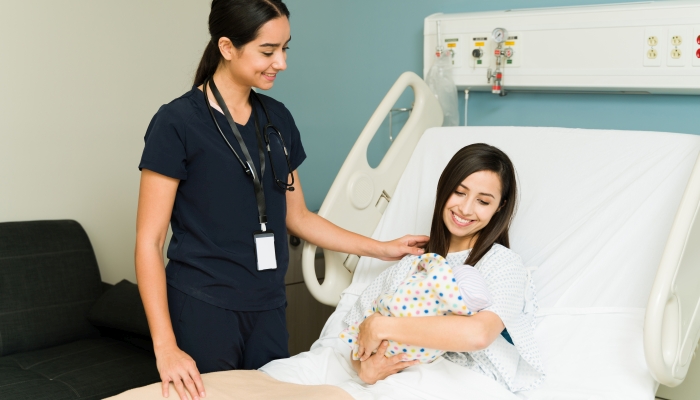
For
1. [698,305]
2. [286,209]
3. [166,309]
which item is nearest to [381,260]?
[286,209]

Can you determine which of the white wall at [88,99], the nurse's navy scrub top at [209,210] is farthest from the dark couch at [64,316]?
the nurse's navy scrub top at [209,210]

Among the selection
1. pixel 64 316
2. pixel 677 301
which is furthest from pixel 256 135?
pixel 64 316

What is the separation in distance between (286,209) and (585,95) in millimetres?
1261

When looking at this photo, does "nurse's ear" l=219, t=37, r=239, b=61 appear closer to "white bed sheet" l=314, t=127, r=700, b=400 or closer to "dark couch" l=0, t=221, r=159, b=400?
"white bed sheet" l=314, t=127, r=700, b=400

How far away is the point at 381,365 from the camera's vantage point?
65.5 inches

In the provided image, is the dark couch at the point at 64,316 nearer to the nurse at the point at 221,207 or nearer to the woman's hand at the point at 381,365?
the nurse at the point at 221,207

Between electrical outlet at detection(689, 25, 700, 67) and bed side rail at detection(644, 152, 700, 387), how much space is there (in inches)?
29.1

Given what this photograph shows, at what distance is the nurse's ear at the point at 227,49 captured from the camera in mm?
1715

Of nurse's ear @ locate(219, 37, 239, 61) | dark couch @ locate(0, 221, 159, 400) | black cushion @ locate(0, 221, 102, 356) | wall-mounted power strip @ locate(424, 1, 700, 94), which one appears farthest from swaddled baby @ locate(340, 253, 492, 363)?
black cushion @ locate(0, 221, 102, 356)

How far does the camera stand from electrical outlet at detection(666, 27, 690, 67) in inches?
86.8

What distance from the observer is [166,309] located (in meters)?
1.66

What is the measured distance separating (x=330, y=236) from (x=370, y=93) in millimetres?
1316

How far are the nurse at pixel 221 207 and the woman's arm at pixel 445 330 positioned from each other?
0.38 metres

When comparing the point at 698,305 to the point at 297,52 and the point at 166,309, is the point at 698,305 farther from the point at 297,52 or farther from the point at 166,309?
the point at 297,52
